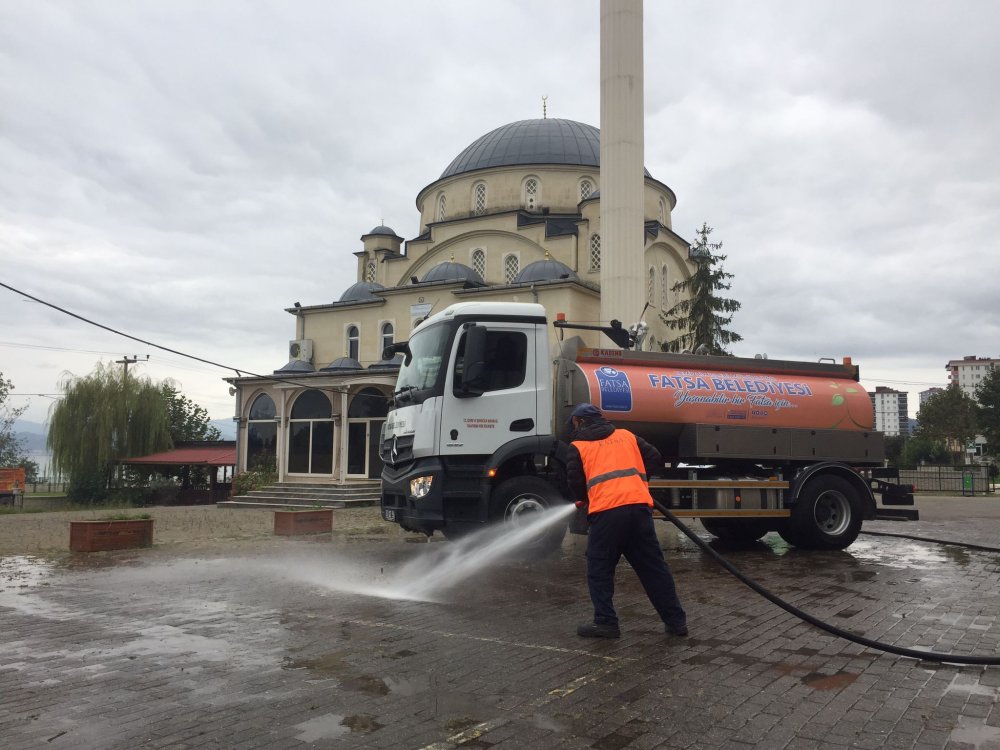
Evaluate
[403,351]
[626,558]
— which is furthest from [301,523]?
[626,558]

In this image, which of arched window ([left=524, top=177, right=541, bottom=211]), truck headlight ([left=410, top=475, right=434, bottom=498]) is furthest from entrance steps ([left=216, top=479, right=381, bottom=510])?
arched window ([left=524, top=177, right=541, bottom=211])

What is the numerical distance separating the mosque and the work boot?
73.9 ft

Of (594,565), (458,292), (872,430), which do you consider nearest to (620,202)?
(458,292)

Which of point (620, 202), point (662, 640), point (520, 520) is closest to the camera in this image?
point (662, 640)

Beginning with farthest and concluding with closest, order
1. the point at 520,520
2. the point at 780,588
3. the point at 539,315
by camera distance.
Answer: the point at 539,315, the point at 520,520, the point at 780,588

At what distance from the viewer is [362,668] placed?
531 centimetres

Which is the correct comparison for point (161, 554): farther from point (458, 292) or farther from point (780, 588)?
point (458, 292)

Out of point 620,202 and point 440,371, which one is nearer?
point 440,371

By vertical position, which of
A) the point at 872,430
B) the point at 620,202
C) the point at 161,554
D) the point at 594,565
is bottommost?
the point at 161,554

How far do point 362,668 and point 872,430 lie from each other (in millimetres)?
10180

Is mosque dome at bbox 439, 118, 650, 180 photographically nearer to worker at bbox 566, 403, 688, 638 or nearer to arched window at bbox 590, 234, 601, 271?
arched window at bbox 590, 234, 601, 271

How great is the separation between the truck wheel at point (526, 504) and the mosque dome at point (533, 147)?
32.2 meters

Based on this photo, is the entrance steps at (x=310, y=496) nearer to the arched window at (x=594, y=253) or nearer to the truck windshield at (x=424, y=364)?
the arched window at (x=594, y=253)

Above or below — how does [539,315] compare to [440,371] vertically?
above
